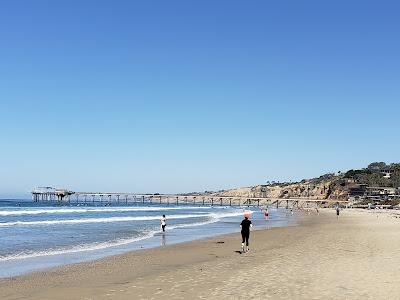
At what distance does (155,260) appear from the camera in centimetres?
1917

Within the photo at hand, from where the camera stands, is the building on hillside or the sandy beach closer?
the sandy beach

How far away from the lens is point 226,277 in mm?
13883

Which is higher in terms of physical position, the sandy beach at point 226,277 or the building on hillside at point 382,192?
the building on hillside at point 382,192

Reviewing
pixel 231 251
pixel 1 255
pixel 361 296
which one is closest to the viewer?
pixel 361 296

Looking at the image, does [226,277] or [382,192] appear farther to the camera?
[382,192]

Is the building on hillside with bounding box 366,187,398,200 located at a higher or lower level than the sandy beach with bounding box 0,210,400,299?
higher

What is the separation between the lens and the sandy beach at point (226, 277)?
11.5 meters

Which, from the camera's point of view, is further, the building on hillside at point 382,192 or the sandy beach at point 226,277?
the building on hillside at point 382,192

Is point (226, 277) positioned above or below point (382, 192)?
below

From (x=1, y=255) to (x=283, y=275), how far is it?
12.6 meters

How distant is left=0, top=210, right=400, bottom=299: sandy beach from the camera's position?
37.7 feet

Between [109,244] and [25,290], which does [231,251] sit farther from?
[25,290]

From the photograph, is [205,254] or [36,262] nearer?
[36,262]

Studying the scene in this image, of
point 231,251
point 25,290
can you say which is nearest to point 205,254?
point 231,251
